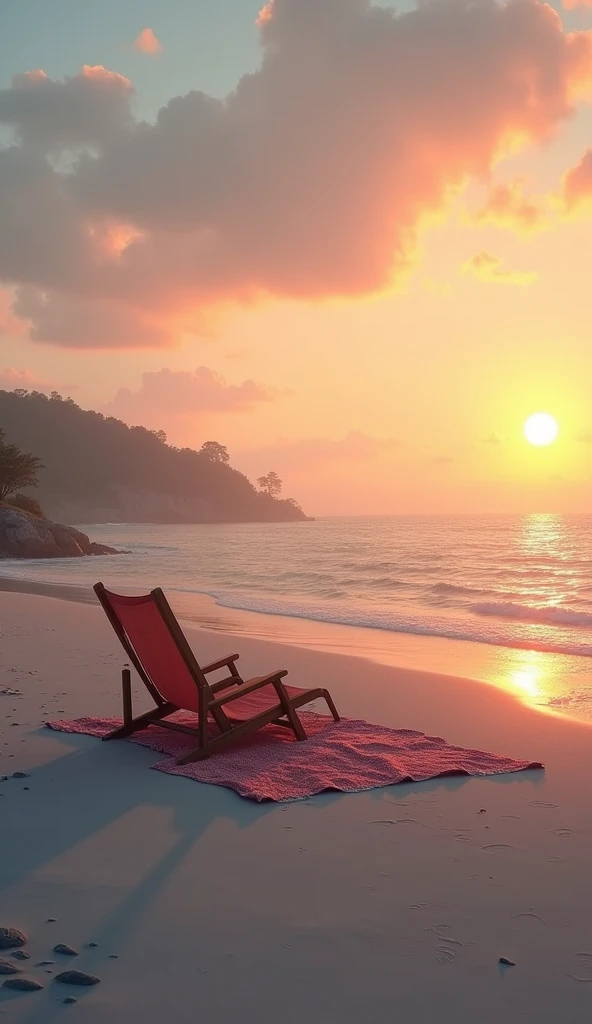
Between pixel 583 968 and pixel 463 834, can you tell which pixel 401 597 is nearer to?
pixel 463 834

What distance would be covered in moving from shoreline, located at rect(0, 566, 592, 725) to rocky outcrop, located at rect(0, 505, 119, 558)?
23.9 meters

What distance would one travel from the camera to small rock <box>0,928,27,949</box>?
9.48ft

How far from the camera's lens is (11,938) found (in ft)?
9.55

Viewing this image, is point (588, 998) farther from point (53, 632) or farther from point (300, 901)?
point (53, 632)

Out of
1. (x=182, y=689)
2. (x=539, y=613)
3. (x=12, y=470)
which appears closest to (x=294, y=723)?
(x=182, y=689)

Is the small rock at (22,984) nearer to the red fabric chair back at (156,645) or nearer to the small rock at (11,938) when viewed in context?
the small rock at (11,938)

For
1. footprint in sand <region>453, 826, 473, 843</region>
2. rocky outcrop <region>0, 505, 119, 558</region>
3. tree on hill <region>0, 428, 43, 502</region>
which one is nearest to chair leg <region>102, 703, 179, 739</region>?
footprint in sand <region>453, 826, 473, 843</region>

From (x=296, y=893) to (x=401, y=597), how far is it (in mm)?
16295

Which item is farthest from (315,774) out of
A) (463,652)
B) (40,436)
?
(40,436)

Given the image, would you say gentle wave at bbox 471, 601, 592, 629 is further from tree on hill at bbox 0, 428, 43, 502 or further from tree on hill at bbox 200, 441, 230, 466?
tree on hill at bbox 200, 441, 230, 466

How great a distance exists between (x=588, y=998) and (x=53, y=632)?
9.51m

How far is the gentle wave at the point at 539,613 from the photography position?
14767 mm

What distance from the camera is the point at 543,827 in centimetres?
Answer: 409

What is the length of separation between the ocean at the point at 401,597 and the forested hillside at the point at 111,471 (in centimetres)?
8590
